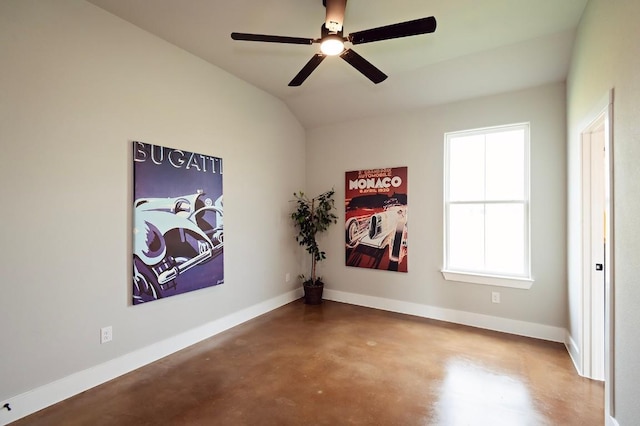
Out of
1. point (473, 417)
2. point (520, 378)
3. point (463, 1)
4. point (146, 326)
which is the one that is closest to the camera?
point (473, 417)

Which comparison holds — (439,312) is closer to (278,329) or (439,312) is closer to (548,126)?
(278,329)

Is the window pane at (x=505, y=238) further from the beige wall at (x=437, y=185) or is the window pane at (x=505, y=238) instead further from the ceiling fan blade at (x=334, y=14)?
the ceiling fan blade at (x=334, y=14)

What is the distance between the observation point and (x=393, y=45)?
295cm

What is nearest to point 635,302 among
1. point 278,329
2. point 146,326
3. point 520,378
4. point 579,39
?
point 520,378

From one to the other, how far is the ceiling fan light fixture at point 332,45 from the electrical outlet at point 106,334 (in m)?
2.84

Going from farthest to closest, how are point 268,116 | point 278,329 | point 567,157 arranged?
point 268,116 → point 278,329 → point 567,157

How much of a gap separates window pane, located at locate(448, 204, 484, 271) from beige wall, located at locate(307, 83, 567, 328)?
17 cm

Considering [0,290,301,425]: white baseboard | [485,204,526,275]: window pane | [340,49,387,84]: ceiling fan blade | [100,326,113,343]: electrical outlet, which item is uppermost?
[340,49,387,84]: ceiling fan blade

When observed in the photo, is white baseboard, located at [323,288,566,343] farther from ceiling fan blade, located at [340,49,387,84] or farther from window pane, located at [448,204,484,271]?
ceiling fan blade, located at [340,49,387,84]

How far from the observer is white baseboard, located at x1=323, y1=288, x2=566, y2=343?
10.5 ft

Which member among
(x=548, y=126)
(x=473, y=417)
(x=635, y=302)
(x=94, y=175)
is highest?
(x=548, y=126)

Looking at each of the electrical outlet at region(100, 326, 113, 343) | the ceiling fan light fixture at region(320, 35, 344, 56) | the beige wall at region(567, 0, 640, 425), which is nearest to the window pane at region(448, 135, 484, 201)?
the beige wall at region(567, 0, 640, 425)

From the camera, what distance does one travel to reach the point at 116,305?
2.49 meters

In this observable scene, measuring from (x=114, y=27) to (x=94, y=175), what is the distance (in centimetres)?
129
